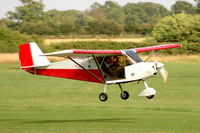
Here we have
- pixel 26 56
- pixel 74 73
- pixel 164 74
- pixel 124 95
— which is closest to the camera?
pixel 164 74

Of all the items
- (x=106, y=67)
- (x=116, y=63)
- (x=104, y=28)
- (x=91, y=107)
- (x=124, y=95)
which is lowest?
(x=91, y=107)

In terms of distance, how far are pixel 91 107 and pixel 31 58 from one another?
15.1 metres

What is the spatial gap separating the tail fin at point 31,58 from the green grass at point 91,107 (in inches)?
A: 112

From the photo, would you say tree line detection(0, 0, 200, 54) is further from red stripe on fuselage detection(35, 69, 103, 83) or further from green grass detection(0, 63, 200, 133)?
red stripe on fuselage detection(35, 69, 103, 83)

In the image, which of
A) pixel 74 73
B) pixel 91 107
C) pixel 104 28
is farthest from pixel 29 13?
pixel 74 73

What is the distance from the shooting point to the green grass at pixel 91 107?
Answer: 28953 mm

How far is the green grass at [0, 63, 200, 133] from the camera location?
29.0m

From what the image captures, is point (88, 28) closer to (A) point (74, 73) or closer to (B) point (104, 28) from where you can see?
(B) point (104, 28)

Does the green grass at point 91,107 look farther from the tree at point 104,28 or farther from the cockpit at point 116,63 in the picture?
the tree at point 104,28

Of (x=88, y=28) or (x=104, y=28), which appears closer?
(x=88, y=28)

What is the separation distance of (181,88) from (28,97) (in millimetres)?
13849

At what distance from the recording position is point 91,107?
41.3m

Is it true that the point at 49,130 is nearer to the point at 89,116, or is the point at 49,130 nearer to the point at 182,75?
the point at 89,116

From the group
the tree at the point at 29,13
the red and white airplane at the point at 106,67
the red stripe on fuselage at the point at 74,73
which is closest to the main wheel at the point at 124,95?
the red and white airplane at the point at 106,67
